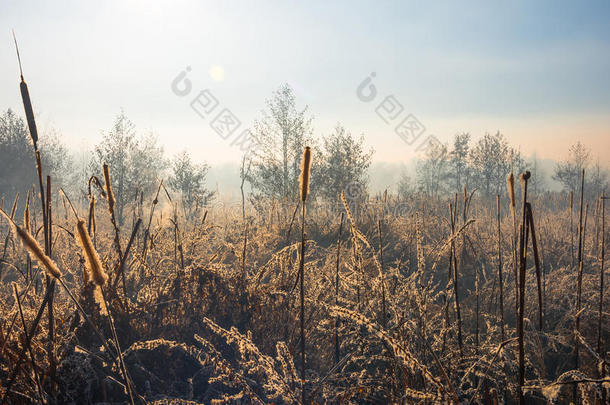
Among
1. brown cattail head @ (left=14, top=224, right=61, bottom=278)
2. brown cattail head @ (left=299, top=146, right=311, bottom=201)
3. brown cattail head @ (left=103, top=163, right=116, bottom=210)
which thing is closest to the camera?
brown cattail head @ (left=14, top=224, right=61, bottom=278)

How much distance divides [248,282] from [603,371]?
2.33 meters

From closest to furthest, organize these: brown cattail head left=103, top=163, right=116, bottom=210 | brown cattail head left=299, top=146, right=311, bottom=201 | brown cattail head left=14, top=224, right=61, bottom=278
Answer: brown cattail head left=14, top=224, right=61, bottom=278 < brown cattail head left=299, top=146, right=311, bottom=201 < brown cattail head left=103, top=163, right=116, bottom=210

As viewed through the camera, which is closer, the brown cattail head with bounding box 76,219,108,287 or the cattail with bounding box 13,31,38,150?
the brown cattail head with bounding box 76,219,108,287

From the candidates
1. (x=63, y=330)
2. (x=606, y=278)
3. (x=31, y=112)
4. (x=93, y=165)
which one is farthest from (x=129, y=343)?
(x=93, y=165)

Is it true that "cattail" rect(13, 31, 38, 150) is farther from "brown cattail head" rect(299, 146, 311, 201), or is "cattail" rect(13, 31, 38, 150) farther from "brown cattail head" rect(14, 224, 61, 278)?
"brown cattail head" rect(299, 146, 311, 201)

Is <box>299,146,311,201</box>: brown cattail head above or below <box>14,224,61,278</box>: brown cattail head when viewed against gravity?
above

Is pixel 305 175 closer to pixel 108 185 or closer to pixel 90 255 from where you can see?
pixel 90 255

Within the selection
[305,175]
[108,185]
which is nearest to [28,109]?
[108,185]

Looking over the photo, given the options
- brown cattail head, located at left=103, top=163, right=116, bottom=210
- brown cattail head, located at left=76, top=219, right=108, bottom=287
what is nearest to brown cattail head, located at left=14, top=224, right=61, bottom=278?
brown cattail head, located at left=76, top=219, right=108, bottom=287

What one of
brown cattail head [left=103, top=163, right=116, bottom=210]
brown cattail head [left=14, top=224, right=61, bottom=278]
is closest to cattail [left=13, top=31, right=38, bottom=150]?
brown cattail head [left=103, top=163, right=116, bottom=210]

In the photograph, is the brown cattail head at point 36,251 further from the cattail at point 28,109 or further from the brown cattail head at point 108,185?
the brown cattail head at point 108,185

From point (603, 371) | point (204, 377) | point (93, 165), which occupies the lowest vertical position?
point (204, 377)

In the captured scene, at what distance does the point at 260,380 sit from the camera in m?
2.42

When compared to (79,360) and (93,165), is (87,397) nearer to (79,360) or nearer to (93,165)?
(79,360)
